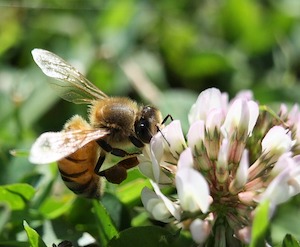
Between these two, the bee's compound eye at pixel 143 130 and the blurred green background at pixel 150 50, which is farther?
the blurred green background at pixel 150 50

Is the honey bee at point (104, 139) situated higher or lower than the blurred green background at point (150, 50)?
A: higher

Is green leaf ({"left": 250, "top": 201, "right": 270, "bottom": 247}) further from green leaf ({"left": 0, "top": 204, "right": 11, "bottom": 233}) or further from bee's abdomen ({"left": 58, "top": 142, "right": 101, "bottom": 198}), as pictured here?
green leaf ({"left": 0, "top": 204, "right": 11, "bottom": 233})

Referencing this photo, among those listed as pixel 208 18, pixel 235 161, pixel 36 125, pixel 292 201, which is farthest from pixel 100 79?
pixel 235 161

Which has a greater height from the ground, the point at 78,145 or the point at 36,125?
the point at 78,145

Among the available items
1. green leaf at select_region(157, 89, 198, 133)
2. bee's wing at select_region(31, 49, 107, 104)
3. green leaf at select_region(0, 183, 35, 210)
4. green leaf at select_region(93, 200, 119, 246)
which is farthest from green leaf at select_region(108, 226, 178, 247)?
green leaf at select_region(157, 89, 198, 133)

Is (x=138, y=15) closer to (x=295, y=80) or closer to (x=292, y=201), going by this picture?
(x=295, y=80)

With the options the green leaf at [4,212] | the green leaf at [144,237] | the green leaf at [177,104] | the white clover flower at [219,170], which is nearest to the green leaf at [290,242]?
the white clover flower at [219,170]

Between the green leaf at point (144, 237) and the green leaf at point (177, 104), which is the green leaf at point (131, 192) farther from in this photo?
the green leaf at point (177, 104)
